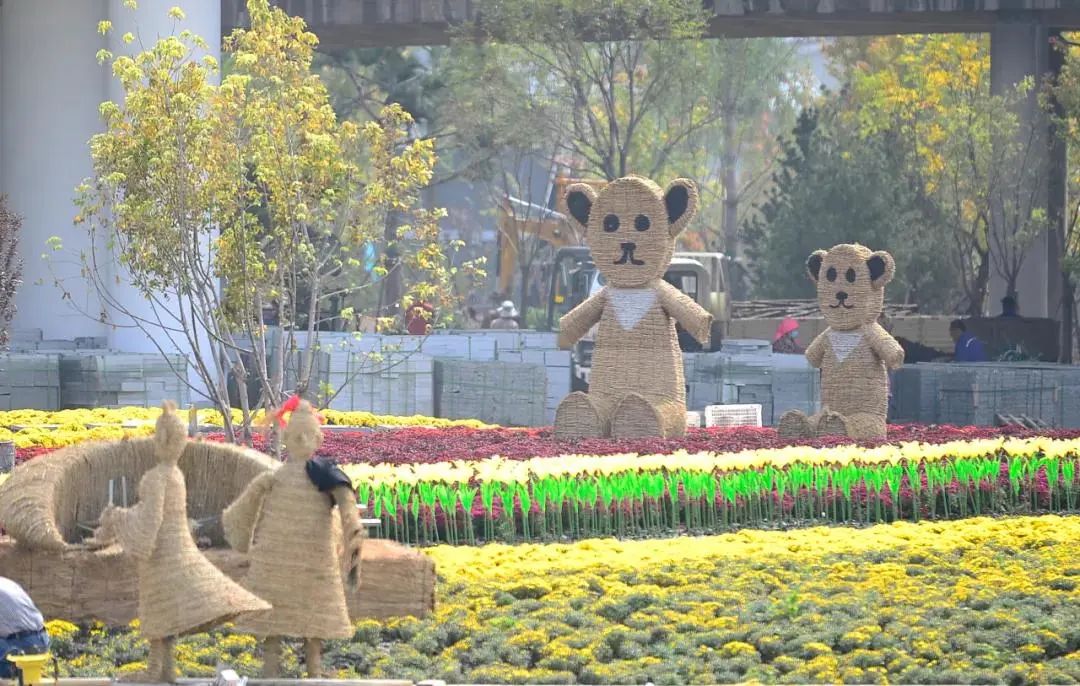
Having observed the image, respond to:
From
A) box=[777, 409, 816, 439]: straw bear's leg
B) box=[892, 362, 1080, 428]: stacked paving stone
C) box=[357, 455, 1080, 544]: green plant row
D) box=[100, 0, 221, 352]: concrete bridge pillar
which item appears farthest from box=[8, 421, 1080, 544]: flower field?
box=[100, 0, 221, 352]: concrete bridge pillar

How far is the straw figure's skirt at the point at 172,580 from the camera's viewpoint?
7137 mm

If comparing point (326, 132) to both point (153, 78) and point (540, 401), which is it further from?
point (540, 401)

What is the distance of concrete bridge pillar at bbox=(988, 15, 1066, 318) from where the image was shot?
31.7m

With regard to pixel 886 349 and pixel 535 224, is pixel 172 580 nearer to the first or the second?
pixel 886 349

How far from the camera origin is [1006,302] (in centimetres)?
2883

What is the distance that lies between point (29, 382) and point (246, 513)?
44.3ft

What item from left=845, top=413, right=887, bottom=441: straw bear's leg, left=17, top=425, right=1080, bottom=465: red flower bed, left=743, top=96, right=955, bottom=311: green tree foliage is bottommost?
left=17, top=425, right=1080, bottom=465: red flower bed

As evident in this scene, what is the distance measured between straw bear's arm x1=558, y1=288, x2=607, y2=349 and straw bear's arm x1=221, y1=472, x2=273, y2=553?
7.06m

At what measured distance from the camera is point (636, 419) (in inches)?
564

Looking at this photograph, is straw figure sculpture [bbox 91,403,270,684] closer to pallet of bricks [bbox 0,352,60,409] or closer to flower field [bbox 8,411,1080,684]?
flower field [bbox 8,411,1080,684]

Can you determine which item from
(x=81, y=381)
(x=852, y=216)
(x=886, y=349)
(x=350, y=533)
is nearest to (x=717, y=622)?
(x=350, y=533)

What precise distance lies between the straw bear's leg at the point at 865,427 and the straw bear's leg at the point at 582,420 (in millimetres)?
1937

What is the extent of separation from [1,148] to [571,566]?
1930cm

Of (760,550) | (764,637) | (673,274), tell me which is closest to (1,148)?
(673,274)
